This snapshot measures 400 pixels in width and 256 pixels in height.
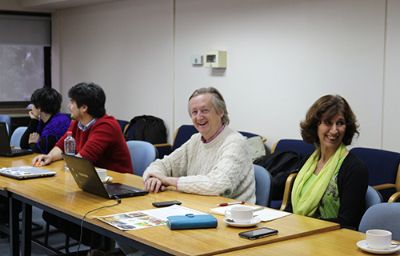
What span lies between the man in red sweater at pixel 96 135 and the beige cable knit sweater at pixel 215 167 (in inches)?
21.8

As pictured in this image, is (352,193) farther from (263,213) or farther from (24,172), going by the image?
(24,172)

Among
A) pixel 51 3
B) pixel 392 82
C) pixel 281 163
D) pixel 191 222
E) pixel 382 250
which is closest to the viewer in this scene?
pixel 382 250

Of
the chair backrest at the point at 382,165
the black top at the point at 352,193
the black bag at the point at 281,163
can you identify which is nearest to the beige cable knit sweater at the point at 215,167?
the black top at the point at 352,193

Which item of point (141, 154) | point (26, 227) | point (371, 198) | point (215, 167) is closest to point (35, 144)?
point (141, 154)

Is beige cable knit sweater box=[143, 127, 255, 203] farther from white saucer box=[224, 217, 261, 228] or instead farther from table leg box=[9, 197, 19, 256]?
table leg box=[9, 197, 19, 256]

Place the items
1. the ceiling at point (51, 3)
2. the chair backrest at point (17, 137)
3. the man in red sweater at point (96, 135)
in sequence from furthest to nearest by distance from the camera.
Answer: the ceiling at point (51, 3) < the chair backrest at point (17, 137) < the man in red sweater at point (96, 135)

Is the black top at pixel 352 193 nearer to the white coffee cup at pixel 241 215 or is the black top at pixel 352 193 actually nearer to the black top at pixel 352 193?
the black top at pixel 352 193

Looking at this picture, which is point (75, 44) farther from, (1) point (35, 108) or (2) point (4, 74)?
(1) point (35, 108)

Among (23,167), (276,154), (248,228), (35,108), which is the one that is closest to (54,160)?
(23,167)

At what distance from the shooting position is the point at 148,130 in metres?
6.49

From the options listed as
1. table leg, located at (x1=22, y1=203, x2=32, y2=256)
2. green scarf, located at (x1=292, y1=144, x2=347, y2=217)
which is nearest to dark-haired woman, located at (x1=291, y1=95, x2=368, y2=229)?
green scarf, located at (x1=292, y1=144, x2=347, y2=217)

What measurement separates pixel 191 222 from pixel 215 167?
77cm

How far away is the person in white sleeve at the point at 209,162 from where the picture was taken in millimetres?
3152

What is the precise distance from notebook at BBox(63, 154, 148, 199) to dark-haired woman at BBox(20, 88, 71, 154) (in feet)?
5.88
